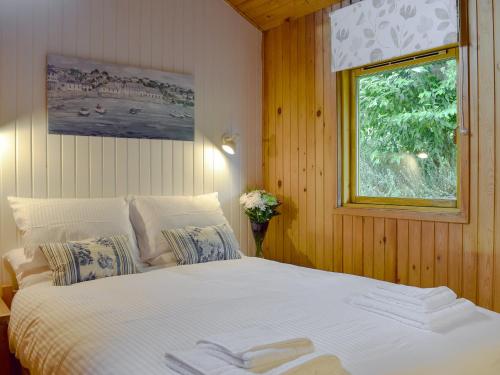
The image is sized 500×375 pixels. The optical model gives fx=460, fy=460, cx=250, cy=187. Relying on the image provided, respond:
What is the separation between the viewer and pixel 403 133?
9.40 ft

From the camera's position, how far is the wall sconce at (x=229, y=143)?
3470mm

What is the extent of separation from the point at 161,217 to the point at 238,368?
5.86ft

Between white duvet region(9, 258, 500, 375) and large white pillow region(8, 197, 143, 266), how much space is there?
1.04 ft

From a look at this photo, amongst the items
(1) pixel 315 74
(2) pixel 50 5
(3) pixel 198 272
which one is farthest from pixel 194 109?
(3) pixel 198 272

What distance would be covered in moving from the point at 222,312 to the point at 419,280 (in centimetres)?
149

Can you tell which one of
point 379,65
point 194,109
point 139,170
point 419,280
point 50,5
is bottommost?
point 419,280

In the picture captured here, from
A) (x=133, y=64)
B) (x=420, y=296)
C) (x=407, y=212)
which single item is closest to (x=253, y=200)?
(x=407, y=212)

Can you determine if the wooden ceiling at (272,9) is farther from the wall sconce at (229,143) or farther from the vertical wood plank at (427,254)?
the vertical wood plank at (427,254)

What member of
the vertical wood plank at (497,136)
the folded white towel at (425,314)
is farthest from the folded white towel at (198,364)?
→ the vertical wood plank at (497,136)

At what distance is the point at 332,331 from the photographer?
1.49 metres

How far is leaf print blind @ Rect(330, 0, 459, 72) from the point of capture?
252 cm

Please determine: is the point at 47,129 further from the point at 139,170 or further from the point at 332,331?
the point at 332,331

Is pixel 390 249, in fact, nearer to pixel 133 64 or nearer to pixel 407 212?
pixel 407 212

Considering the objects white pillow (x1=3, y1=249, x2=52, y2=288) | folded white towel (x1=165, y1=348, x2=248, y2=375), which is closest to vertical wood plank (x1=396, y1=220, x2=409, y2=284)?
folded white towel (x1=165, y1=348, x2=248, y2=375)
